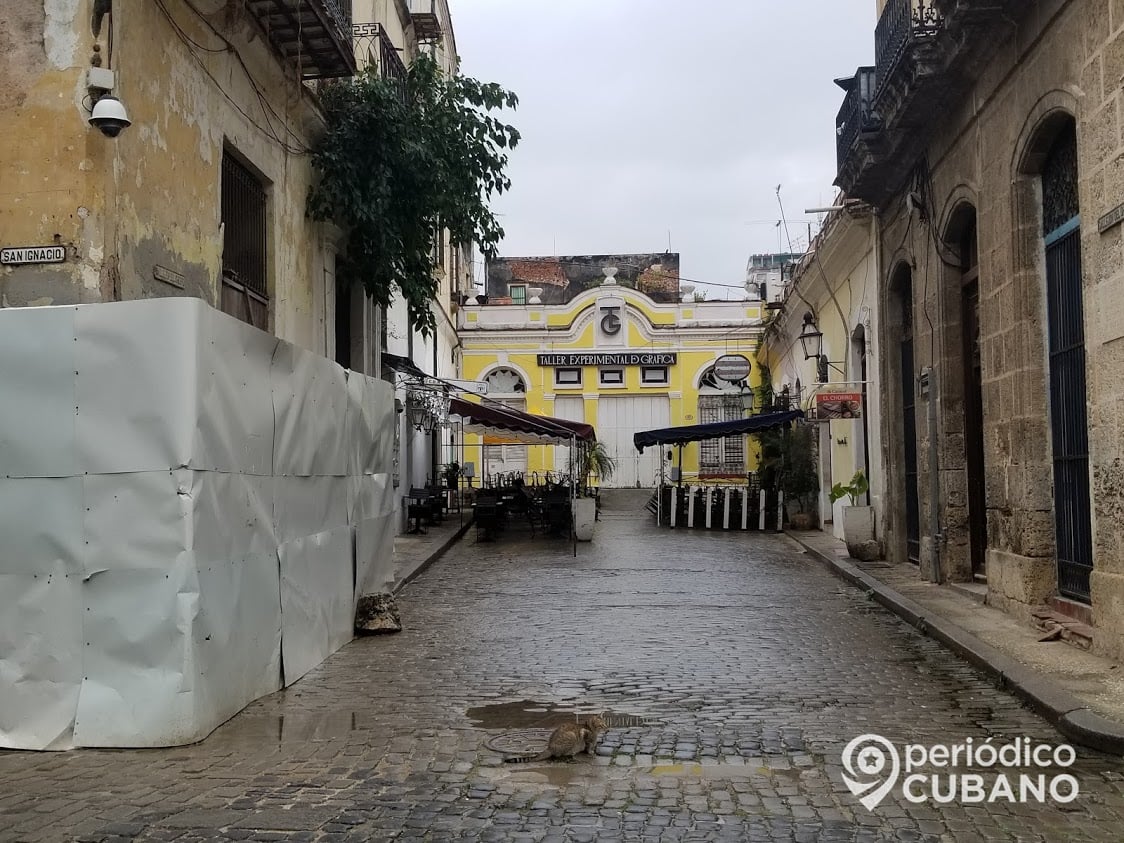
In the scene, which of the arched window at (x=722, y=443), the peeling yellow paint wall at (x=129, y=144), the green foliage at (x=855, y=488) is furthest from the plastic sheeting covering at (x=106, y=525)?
the arched window at (x=722, y=443)

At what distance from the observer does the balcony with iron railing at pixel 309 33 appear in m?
10.7

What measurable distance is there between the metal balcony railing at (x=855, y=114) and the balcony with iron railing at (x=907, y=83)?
0.04ft

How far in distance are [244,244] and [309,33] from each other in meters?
2.30

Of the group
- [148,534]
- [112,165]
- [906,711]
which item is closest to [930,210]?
[906,711]

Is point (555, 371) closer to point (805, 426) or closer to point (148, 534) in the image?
point (805, 426)

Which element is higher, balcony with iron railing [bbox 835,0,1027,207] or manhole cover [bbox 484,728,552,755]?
balcony with iron railing [bbox 835,0,1027,207]

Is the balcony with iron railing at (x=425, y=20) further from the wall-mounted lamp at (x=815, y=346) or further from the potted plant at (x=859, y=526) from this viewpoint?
the potted plant at (x=859, y=526)

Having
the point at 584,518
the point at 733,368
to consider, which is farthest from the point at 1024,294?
the point at 733,368

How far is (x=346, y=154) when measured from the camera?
42.8ft

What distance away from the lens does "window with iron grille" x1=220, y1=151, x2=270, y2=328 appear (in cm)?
1073

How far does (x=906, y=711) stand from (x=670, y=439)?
18.4m

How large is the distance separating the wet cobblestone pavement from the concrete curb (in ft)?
7.86

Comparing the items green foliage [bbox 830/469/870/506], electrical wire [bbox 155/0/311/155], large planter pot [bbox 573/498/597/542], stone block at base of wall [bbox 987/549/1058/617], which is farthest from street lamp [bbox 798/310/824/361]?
electrical wire [bbox 155/0/311/155]

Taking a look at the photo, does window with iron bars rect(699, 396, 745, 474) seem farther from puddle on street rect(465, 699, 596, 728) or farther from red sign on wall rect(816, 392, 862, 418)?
puddle on street rect(465, 699, 596, 728)
